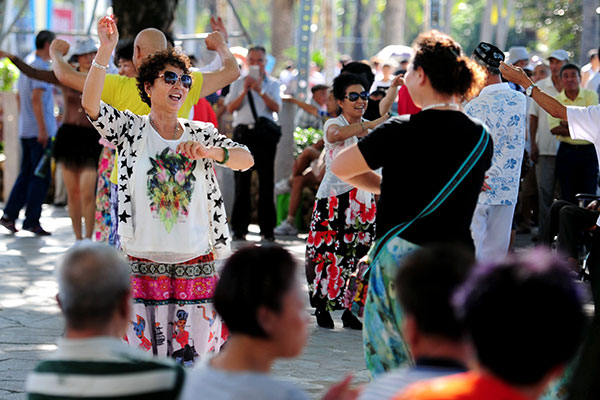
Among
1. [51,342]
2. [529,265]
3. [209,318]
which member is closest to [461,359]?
[529,265]

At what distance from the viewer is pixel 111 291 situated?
2838 millimetres

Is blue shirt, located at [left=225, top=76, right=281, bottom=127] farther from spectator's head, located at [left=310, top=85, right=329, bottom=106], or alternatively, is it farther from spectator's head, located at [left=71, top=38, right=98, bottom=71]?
spectator's head, located at [left=310, top=85, right=329, bottom=106]

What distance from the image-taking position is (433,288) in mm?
2816

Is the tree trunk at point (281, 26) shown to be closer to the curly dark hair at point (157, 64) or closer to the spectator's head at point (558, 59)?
the spectator's head at point (558, 59)

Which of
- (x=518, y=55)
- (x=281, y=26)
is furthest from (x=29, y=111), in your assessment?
(x=281, y=26)

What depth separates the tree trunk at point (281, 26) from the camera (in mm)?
33500

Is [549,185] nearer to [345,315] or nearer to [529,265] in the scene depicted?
[345,315]

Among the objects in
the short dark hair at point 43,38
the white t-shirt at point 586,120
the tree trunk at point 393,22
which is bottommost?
the white t-shirt at point 586,120

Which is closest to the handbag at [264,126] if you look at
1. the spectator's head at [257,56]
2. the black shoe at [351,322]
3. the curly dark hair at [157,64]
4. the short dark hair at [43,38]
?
the spectator's head at [257,56]

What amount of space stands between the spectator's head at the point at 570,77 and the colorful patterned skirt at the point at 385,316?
25.9 feet

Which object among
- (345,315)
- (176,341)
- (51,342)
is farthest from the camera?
(345,315)

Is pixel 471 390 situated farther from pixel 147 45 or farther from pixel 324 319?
pixel 324 319

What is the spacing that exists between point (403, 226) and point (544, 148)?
355 inches

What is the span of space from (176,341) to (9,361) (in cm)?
134
